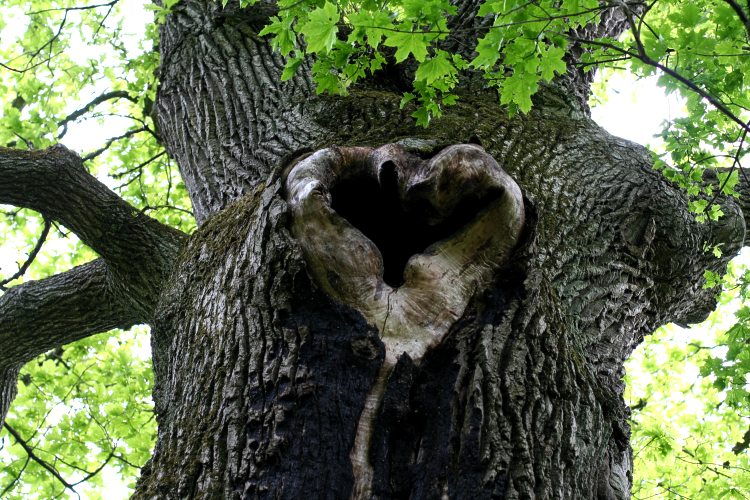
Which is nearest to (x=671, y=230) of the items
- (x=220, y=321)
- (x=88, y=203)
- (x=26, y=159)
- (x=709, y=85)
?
(x=709, y=85)

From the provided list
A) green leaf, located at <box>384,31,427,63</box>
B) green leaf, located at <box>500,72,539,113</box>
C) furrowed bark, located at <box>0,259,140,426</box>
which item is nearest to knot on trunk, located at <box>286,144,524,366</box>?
green leaf, located at <box>384,31,427,63</box>

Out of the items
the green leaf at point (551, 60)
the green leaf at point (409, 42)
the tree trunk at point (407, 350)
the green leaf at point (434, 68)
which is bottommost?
the tree trunk at point (407, 350)

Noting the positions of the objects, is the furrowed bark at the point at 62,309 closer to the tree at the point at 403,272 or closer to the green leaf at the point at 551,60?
the tree at the point at 403,272

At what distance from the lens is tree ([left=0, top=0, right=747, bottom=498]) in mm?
1800

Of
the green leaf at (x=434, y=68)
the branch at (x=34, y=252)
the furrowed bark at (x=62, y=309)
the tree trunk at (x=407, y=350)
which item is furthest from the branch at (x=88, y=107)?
the green leaf at (x=434, y=68)

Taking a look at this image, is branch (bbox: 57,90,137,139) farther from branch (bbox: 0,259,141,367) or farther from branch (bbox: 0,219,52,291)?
branch (bbox: 0,259,141,367)

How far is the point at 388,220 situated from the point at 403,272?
0.23m

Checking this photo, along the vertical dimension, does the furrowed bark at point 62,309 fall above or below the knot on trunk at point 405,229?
above

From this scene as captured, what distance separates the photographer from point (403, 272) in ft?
7.16

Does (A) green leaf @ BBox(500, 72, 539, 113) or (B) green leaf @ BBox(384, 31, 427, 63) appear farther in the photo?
(A) green leaf @ BBox(500, 72, 539, 113)

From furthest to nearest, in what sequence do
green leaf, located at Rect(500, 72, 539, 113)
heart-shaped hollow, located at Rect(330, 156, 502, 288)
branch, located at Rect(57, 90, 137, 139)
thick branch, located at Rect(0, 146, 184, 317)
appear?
branch, located at Rect(57, 90, 137, 139) → thick branch, located at Rect(0, 146, 184, 317) → green leaf, located at Rect(500, 72, 539, 113) → heart-shaped hollow, located at Rect(330, 156, 502, 288)

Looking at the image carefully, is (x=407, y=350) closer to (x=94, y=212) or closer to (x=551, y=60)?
(x=551, y=60)

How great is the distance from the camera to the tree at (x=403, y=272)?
1800 millimetres

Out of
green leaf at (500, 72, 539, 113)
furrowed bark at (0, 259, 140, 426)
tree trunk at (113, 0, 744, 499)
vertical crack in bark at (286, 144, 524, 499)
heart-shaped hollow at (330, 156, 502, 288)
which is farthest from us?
furrowed bark at (0, 259, 140, 426)
